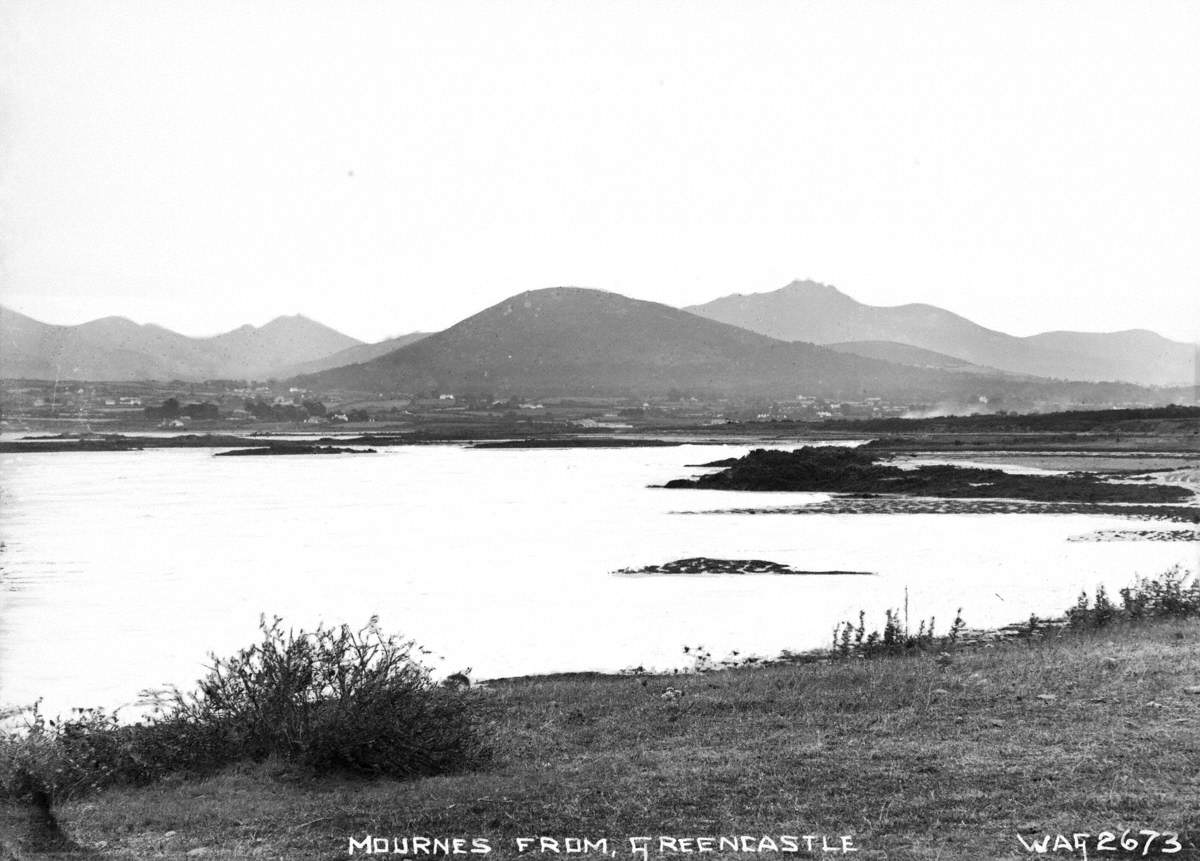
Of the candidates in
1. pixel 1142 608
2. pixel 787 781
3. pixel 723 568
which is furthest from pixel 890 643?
pixel 723 568

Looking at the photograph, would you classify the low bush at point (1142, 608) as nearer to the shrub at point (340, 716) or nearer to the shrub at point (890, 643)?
the shrub at point (890, 643)

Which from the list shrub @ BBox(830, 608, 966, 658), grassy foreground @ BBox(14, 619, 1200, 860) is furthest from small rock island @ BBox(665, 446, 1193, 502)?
grassy foreground @ BBox(14, 619, 1200, 860)

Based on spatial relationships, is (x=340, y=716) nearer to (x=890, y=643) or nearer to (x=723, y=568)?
(x=890, y=643)

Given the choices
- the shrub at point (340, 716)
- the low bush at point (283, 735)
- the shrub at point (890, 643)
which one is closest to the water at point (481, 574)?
the shrub at point (890, 643)

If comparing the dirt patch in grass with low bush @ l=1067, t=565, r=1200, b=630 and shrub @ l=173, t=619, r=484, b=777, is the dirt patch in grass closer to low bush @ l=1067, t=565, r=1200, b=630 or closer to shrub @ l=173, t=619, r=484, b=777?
low bush @ l=1067, t=565, r=1200, b=630

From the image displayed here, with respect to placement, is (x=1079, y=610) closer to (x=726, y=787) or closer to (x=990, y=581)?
(x=990, y=581)

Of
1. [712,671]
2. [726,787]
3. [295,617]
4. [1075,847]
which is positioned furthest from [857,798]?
[295,617]
